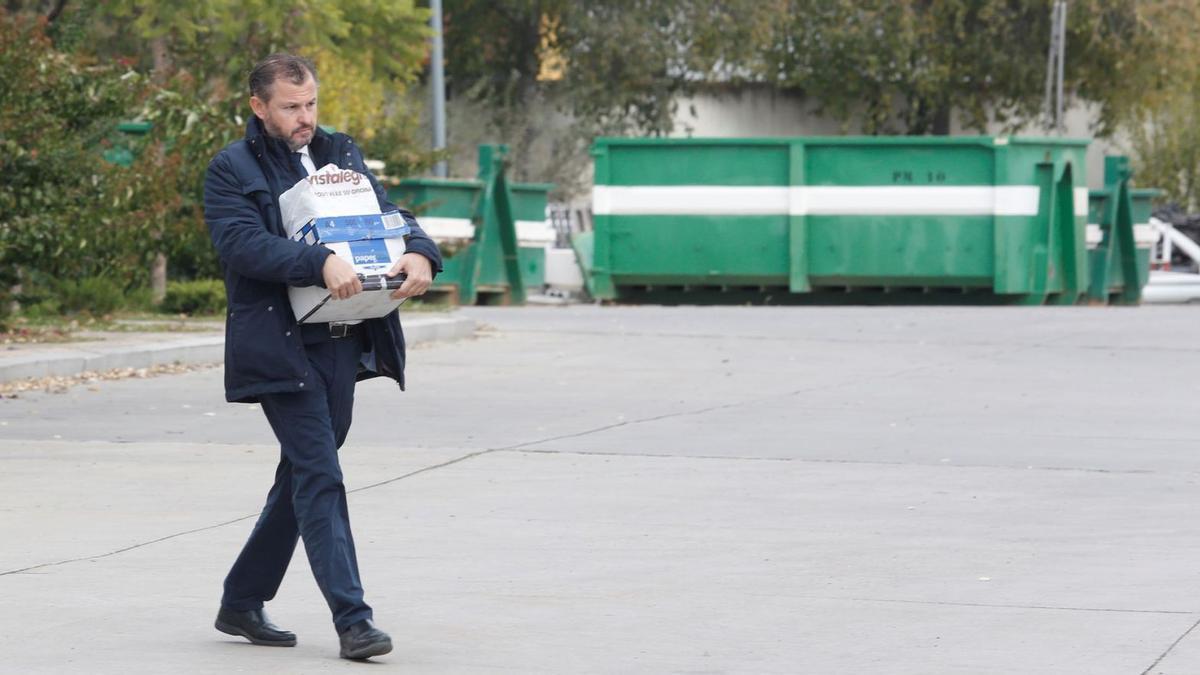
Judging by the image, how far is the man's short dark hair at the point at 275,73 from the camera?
591 cm

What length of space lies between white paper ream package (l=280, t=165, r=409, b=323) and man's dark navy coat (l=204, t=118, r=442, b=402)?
58mm

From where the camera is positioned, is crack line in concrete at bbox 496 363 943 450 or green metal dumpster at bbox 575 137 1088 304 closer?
crack line in concrete at bbox 496 363 943 450

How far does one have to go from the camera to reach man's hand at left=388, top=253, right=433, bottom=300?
5773mm

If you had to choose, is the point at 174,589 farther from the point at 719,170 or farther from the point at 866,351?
the point at 719,170

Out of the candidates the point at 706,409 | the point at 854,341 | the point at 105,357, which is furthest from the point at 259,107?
the point at 854,341

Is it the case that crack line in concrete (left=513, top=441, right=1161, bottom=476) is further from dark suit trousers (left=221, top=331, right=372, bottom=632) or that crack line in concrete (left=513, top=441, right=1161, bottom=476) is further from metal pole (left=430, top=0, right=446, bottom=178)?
metal pole (left=430, top=0, right=446, bottom=178)

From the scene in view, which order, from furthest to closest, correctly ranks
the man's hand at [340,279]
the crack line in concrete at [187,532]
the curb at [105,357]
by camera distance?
1. the curb at [105,357]
2. the crack line in concrete at [187,532]
3. the man's hand at [340,279]

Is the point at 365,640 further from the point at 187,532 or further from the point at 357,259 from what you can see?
the point at 187,532

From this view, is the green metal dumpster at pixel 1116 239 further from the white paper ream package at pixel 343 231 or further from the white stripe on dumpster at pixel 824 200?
the white paper ream package at pixel 343 231

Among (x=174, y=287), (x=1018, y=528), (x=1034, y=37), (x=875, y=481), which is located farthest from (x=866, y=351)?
(x=1034, y=37)

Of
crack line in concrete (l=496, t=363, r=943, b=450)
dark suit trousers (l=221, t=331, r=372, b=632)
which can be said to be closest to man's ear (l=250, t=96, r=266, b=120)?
dark suit trousers (l=221, t=331, r=372, b=632)

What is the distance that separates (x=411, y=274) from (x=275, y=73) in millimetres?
664

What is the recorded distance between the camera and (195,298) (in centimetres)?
1942

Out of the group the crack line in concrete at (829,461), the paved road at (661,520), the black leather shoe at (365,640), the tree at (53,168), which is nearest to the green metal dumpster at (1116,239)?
the paved road at (661,520)
